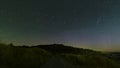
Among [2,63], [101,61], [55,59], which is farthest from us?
[101,61]

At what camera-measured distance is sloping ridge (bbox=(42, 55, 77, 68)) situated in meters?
25.3

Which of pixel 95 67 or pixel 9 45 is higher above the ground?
pixel 9 45

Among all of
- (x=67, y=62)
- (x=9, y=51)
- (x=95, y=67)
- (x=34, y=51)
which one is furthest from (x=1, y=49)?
(x=95, y=67)

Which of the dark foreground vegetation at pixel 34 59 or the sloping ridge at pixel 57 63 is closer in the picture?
the dark foreground vegetation at pixel 34 59

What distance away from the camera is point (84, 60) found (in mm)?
26891

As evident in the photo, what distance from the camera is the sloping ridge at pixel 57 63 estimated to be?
25312 mm

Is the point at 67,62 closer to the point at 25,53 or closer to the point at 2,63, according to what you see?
the point at 25,53

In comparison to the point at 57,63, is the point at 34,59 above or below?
above

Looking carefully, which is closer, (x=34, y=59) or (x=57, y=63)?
(x=34, y=59)

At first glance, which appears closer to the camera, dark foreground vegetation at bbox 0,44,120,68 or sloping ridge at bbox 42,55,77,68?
dark foreground vegetation at bbox 0,44,120,68

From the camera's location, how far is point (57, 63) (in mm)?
25609

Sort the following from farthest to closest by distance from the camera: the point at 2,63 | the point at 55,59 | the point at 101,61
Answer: the point at 101,61 < the point at 55,59 < the point at 2,63

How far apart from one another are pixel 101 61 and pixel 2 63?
8667 millimetres

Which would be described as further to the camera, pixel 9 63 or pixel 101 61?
pixel 101 61
